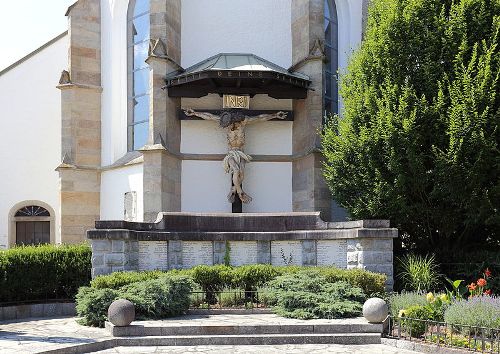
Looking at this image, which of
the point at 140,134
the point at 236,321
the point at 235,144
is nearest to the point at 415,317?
the point at 236,321

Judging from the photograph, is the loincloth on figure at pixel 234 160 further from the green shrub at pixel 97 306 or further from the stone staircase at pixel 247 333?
the stone staircase at pixel 247 333

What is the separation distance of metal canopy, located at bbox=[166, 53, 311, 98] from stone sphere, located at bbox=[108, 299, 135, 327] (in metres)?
9.90

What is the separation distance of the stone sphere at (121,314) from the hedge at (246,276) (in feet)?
5.58

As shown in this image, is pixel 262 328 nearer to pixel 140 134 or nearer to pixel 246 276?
pixel 246 276

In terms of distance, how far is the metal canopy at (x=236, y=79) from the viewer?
17.8 metres

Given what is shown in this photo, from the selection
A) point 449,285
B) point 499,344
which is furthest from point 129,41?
point 499,344

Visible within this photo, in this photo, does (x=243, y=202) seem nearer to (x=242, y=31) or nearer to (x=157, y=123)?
(x=157, y=123)

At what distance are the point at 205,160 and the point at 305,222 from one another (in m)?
6.64

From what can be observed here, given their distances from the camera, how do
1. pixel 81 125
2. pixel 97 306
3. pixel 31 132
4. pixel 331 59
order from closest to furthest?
1. pixel 97 306
2. pixel 81 125
3. pixel 331 59
4. pixel 31 132

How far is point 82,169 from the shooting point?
20219 mm

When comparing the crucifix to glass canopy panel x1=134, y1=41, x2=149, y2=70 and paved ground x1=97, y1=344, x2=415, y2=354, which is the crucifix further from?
paved ground x1=97, y1=344, x2=415, y2=354

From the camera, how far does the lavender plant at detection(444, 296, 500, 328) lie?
345 inches

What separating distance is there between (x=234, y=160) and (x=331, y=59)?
19.3 ft

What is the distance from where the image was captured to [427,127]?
13633 millimetres
